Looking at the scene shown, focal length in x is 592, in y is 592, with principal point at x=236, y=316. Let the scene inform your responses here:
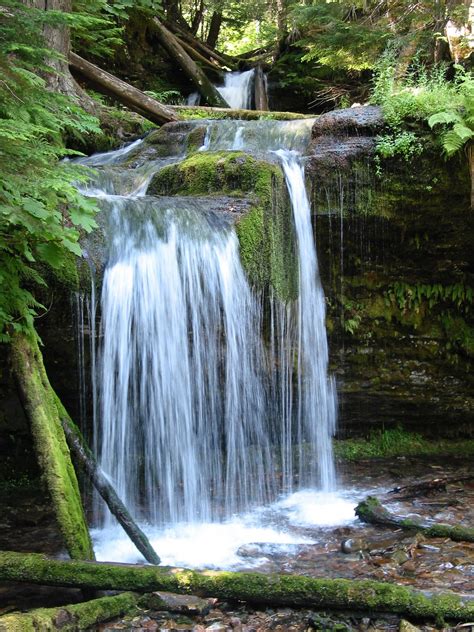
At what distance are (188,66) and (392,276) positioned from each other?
9914 millimetres

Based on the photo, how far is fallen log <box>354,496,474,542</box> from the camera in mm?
5094

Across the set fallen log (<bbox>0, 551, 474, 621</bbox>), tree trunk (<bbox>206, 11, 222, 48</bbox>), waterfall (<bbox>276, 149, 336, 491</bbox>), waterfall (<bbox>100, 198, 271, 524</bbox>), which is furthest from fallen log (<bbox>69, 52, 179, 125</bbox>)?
fallen log (<bbox>0, 551, 474, 621</bbox>)

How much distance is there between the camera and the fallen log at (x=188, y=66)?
15.1 metres

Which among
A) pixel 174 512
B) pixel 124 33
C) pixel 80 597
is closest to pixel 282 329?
pixel 174 512

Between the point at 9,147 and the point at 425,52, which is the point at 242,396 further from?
the point at 425,52

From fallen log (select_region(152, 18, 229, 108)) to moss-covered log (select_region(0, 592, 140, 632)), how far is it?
13.4m

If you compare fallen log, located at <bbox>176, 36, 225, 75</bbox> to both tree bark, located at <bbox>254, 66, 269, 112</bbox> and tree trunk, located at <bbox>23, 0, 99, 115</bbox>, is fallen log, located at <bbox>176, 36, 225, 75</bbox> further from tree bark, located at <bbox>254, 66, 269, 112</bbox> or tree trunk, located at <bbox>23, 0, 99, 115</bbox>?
tree trunk, located at <bbox>23, 0, 99, 115</bbox>

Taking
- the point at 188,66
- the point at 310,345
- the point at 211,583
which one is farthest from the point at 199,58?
the point at 211,583

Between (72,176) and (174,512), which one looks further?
(174,512)

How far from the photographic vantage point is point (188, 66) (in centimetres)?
1530

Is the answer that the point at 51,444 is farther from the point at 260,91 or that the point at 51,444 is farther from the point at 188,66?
the point at 260,91

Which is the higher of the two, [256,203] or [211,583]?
[256,203]

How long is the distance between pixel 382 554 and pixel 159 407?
2451 millimetres

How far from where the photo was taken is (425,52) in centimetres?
1130
